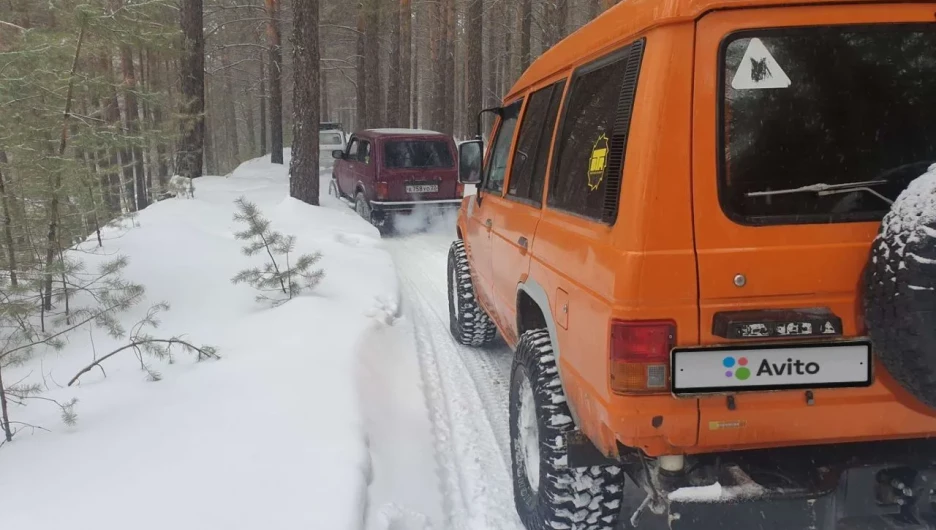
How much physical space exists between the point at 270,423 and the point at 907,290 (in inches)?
124

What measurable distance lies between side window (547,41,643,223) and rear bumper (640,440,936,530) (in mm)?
972

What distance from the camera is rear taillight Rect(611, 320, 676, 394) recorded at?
6.72 ft

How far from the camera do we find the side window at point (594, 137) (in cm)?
230

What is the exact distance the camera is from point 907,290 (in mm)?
1822

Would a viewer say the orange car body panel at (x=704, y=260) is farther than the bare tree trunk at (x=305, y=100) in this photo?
No

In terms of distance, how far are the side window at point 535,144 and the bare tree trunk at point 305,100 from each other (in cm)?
924

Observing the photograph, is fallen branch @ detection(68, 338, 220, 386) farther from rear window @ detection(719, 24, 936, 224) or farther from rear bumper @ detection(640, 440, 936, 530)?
rear window @ detection(719, 24, 936, 224)

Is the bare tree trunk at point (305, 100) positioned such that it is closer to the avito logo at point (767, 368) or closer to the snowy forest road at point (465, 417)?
the snowy forest road at point (465, 417)

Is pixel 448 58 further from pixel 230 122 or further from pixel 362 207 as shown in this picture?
pixel 230 122

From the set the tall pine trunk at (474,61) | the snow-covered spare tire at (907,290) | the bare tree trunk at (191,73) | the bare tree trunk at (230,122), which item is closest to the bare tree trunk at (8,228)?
the snow-covered spare tire at (907,290)

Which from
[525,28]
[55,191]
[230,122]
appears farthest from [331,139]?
[230,122]

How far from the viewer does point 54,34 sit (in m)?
5.49

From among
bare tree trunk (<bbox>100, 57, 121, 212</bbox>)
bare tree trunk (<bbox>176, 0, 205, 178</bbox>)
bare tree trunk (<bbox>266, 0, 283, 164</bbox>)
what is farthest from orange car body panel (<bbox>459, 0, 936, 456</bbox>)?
bare tree trunk (<bbox>266, 0, 283, 164</bbox>)

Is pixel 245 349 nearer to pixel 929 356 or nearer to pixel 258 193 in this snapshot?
pixel 929 356
